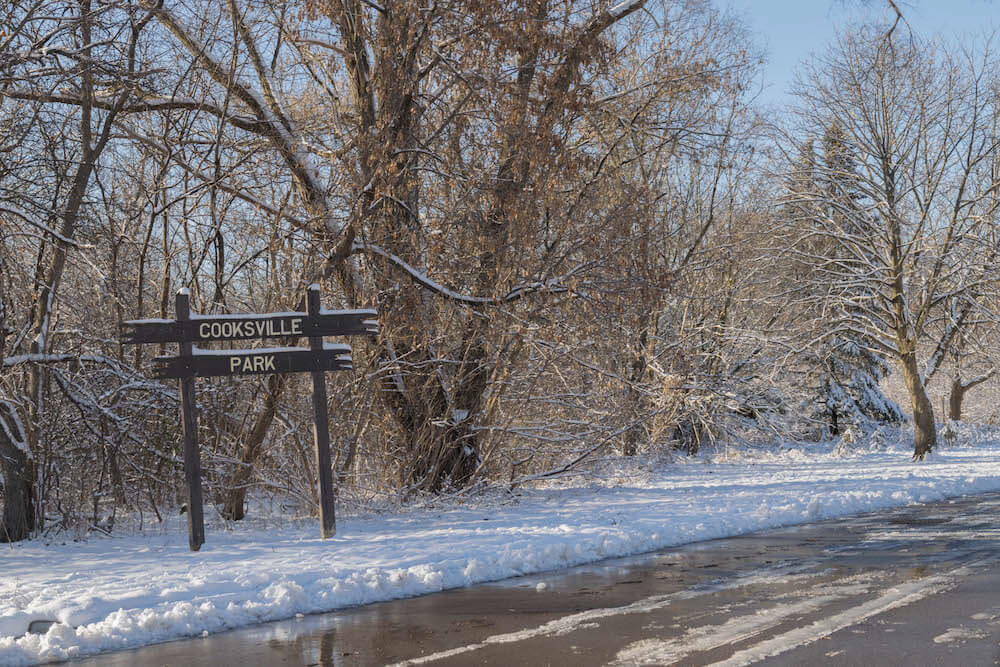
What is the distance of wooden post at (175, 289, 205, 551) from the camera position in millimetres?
10938

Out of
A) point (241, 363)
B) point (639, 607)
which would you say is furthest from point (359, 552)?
point (639, 607)

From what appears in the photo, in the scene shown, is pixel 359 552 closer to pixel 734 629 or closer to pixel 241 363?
pixel 241 363

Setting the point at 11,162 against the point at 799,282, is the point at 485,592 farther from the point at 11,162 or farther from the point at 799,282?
the point at 799,282

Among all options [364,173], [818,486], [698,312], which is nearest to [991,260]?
[698,312]

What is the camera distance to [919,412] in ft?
85.5

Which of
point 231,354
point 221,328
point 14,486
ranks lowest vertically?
point 14,486

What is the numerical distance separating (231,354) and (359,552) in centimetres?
269

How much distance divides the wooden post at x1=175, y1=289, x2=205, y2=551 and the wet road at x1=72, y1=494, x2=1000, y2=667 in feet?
11.6

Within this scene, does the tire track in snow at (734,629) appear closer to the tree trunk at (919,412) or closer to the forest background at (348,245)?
the forest background at (348,245)

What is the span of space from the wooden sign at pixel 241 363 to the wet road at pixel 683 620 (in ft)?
11.7

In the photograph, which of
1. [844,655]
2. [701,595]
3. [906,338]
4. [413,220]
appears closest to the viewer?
[844,655]

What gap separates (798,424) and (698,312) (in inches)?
282

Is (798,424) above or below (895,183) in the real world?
below

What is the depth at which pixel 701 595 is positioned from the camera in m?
8.24
